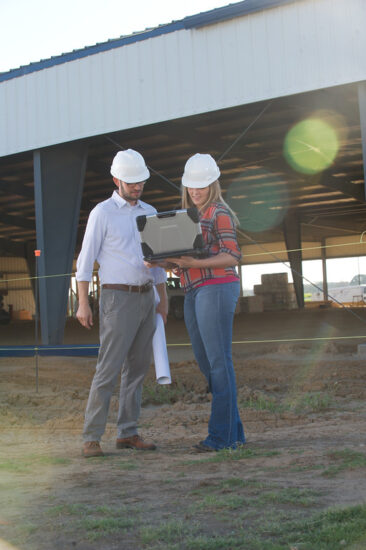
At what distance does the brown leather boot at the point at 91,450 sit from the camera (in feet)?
13.4

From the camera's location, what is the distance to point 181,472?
357 cm

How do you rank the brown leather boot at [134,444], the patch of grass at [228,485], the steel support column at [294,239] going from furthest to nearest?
the steel support column at [294,239] < the brown leather boot at [134,444] < the patch of grass at [228,485]

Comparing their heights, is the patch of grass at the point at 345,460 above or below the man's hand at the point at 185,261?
below

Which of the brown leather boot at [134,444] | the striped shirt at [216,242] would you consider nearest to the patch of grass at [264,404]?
the brown leather boot at [134,444]

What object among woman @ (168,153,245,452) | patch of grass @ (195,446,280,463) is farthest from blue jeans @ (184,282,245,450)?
patch of grass @ (195,446,280,463)

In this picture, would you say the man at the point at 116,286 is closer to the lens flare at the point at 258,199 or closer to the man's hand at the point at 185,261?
the man's hand at the point at 185,261

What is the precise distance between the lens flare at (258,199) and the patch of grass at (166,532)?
1751 cm

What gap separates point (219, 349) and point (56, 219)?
378 inches

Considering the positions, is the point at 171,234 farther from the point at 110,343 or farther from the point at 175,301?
the point at 175,301

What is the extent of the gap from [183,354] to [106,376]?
24.6 ft

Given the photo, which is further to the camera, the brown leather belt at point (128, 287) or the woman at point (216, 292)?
the brown leather belt at point (128, 287)

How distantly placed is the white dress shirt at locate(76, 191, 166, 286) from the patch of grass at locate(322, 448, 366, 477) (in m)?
1.60

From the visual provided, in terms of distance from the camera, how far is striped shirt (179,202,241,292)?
13.1 feet

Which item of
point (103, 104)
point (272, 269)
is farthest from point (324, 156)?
point (272, 269)
